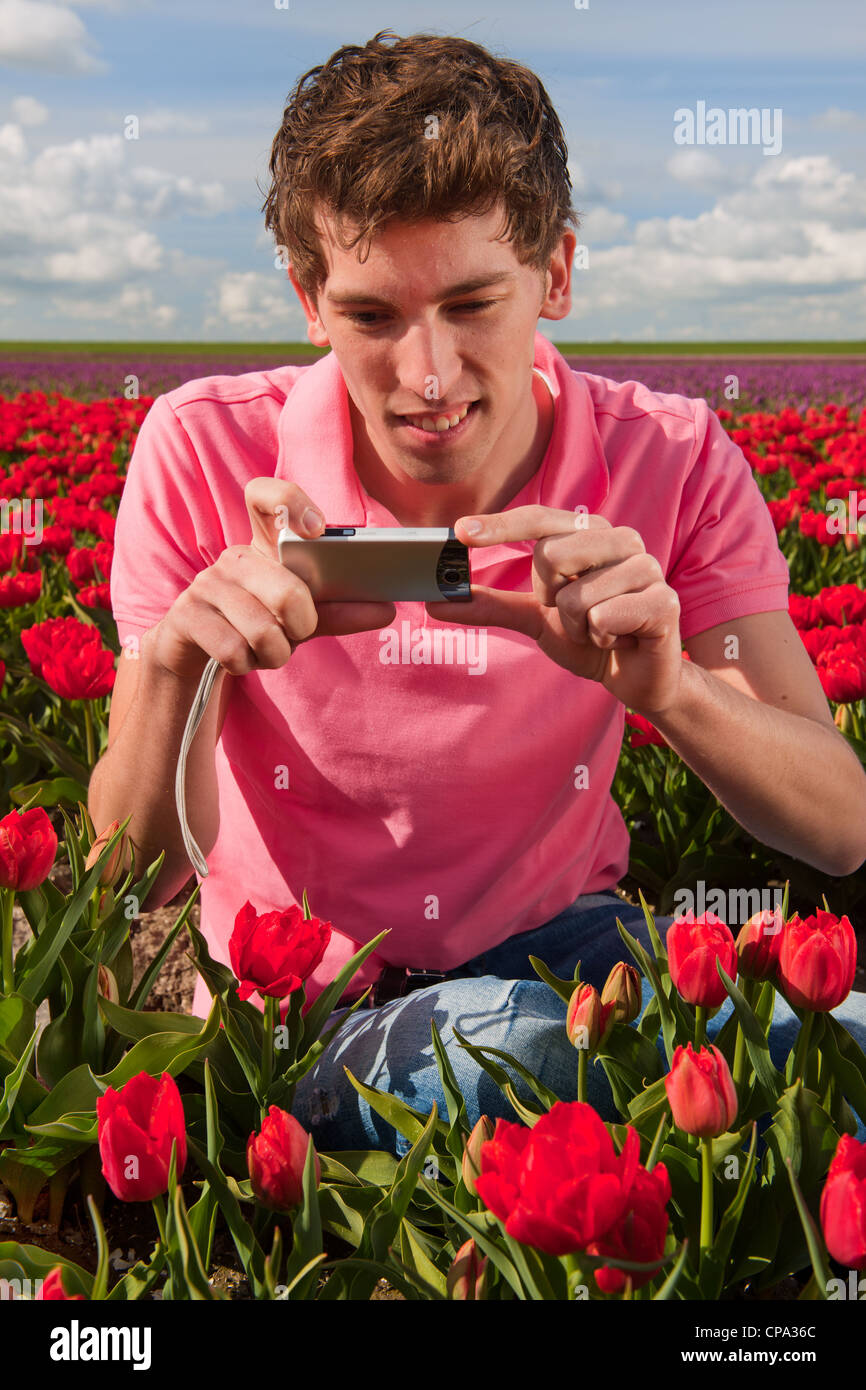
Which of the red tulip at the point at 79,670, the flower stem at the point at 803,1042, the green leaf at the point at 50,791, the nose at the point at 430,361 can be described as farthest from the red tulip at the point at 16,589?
the flower stem at the point at 803,1042

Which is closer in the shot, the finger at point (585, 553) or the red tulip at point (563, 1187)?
the red tulip at point (563, 1187)

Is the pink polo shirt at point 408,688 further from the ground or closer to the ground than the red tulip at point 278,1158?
further from the ground

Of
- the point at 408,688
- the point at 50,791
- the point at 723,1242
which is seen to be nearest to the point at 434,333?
the point at 408,688

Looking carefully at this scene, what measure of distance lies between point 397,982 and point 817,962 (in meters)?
0.89

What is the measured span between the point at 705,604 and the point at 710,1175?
1068mm

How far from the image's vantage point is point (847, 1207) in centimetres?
102

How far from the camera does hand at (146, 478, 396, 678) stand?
4.81 ft

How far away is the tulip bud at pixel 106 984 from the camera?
1650 millimetres

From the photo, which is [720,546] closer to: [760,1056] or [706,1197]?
[760,1056]

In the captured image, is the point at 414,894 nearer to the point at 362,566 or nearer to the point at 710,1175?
the point at 362,566

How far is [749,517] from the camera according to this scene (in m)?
2.14

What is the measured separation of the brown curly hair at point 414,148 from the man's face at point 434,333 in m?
0.03

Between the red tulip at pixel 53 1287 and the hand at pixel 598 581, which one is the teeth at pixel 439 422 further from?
the red tulip at pixel 53 1287
